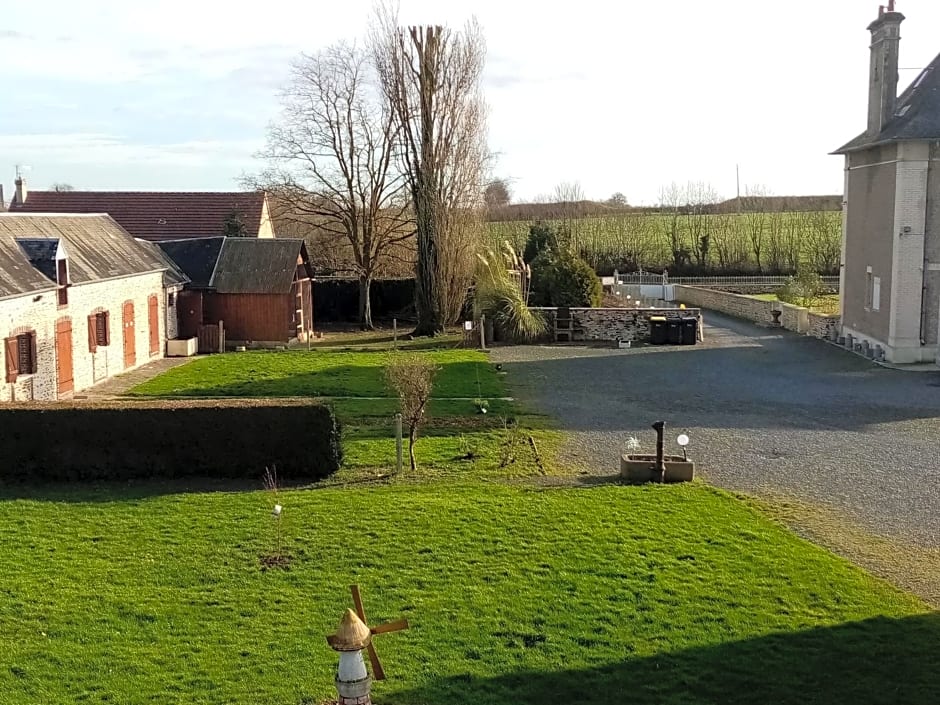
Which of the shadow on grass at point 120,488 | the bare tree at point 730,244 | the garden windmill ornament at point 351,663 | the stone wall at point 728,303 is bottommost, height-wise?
the shadow on grass at point 120,488

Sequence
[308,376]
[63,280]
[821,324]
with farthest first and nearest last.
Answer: [821,324] < [308,376] < [63,280]

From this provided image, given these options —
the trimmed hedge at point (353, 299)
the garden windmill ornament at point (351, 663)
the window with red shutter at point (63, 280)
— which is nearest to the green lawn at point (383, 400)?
the window with red shutter at point (63, 280)

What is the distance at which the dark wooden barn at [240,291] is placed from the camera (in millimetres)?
31391

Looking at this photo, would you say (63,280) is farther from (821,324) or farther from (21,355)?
(821,324)

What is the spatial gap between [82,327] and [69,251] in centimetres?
258

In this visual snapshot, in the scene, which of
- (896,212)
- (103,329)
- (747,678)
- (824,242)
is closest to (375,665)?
(747,678)

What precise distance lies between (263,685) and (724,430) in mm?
11524

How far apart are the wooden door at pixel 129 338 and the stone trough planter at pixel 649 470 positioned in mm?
17015

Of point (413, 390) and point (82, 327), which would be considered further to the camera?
point (82, 327)

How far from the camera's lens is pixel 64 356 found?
21219mm

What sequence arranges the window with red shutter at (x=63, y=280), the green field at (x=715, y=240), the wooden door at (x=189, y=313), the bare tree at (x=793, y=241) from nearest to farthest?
1. the window with red shutter at (x=63, y=280)
2. the wooden door at (x=189, y=313)
3. the bare tree at (x=793, y=241)
4. the green field at (x=715, y=240)

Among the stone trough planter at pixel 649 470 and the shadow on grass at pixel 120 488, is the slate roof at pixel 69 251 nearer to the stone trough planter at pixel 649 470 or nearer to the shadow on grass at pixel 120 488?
the shadow on grass at pixel 120 488

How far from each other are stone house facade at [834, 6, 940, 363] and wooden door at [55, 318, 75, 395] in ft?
68.4

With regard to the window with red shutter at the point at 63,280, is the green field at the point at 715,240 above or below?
above
